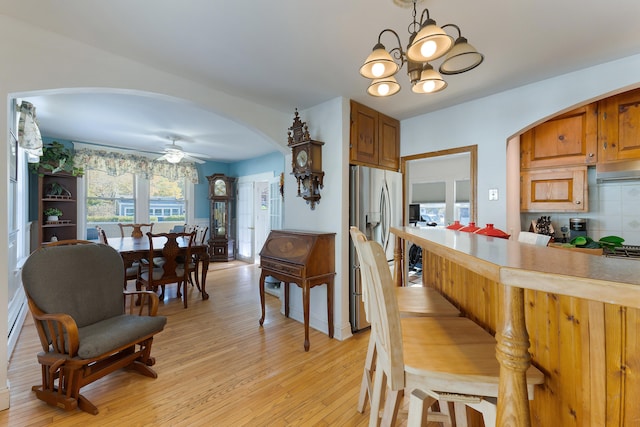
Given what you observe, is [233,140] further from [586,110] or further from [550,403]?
[550,403]

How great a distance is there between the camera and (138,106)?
3125mm

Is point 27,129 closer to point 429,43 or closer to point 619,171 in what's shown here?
point 429,43

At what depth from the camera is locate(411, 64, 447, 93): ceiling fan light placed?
1.39m

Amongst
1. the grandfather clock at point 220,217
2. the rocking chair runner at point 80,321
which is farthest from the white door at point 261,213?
the rocking chair runner at point 80,321

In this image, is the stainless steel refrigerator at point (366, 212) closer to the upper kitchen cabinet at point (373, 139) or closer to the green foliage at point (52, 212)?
the upper kitchen cabinet at point (373, 139)

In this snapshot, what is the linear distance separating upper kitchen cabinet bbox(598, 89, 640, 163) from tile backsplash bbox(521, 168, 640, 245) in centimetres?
35

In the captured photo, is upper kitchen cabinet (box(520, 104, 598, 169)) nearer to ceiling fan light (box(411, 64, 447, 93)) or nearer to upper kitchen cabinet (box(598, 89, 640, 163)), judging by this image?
upper kitchen cabinet (box(598, 89, 640, 163))

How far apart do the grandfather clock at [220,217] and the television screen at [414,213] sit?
4.00 meters

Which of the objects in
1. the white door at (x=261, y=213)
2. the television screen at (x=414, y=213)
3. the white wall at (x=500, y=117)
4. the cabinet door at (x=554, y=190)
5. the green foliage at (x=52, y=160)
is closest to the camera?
the white wall at (x=500, y=117)

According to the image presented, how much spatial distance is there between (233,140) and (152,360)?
11.5 feet

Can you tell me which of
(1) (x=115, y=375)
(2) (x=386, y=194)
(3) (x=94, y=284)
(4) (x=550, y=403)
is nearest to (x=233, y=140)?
(2) (x=386, y=194)

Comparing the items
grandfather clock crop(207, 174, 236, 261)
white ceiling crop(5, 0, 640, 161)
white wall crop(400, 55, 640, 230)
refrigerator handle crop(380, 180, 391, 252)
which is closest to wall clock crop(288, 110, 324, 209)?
white ceiling crop(5, 0, 640, 161)

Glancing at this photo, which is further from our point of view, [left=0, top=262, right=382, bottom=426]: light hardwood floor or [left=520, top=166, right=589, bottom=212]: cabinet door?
[left=520, top=166, right=589, bottom=212]: cabinet door

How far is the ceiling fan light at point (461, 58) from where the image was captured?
1236 mm
